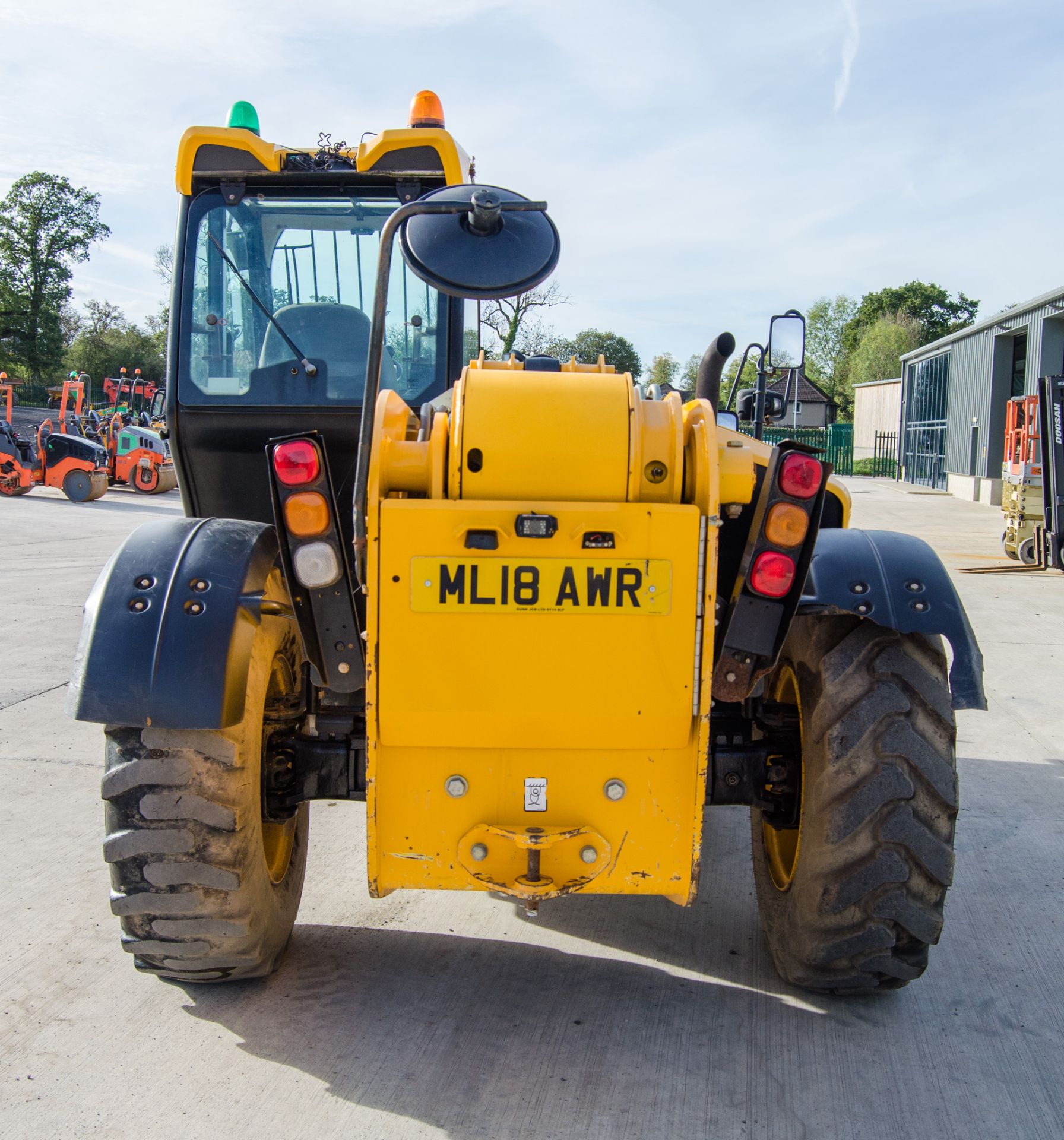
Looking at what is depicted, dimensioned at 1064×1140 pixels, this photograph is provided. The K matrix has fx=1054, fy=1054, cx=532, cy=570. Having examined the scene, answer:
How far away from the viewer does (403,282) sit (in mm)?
4020

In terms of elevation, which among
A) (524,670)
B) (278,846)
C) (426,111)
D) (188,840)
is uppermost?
(426,111)

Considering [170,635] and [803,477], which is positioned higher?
[803,477]

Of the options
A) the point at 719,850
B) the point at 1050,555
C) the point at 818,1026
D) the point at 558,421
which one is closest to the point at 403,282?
the point at 558,421

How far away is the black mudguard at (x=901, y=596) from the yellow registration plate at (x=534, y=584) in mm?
551

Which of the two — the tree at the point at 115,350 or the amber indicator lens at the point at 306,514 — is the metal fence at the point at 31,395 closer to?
the tree at the point at 115,350

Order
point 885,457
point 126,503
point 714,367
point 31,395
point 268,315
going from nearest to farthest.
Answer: point 714,367
point 268,315
point 126,503
point 885,457
point 31,395

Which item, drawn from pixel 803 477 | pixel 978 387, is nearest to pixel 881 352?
pixel 978 387

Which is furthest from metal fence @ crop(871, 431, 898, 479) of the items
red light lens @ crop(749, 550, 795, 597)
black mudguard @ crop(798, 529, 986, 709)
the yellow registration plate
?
the yellow registration plate

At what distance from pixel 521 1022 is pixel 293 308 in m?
2.72

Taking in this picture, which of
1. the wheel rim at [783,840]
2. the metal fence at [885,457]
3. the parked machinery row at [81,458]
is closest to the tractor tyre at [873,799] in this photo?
the wheel rim at [783,840]

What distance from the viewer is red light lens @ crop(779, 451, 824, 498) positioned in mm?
2582

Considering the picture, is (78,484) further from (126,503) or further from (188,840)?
(188,840)

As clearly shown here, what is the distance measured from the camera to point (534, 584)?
2.49 m

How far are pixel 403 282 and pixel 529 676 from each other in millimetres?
2066
